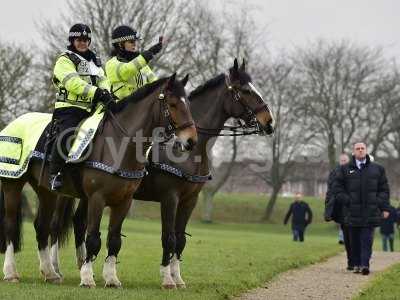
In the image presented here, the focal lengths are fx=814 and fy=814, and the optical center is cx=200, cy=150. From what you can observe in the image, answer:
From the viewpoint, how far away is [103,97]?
10.3 m

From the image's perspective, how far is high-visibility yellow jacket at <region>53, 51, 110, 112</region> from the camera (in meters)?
10.4

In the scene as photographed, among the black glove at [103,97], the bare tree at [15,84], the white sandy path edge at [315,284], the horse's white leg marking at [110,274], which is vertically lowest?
the white sandy path edge at [315,284]

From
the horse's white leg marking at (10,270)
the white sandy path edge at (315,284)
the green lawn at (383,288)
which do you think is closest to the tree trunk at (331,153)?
the white sandy path edge at (315,284)

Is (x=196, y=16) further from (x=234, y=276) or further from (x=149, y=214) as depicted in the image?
(x=234, y=276)

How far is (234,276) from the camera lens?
12.9 meters

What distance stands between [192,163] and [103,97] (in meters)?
1.62

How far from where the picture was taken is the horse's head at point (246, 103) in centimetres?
1145

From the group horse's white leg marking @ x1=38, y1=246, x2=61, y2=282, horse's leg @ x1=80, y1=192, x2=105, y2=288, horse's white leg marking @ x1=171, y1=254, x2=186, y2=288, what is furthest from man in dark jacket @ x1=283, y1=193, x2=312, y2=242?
horse's leg @ x1=80, y1=192, x2=105, y2=288

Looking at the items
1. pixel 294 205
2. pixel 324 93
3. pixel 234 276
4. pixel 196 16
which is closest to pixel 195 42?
pixel 196 16

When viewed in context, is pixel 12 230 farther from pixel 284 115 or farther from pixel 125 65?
pixel 284 115

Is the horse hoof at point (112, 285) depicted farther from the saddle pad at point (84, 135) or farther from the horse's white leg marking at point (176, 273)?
the saddle pad at point (84, 135)

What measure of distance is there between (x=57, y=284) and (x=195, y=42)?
40.6m

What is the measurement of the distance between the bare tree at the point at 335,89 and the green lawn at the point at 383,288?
44.6m

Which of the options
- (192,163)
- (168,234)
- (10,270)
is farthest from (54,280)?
(192,163)
